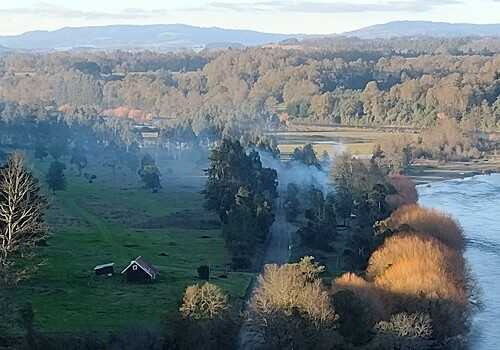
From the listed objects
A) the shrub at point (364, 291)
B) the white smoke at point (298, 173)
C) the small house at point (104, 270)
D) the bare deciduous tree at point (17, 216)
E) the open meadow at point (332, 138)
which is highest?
the bare deciduous tree at point (17, 216)

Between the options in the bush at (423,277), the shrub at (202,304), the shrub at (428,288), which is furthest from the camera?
the bush at (423,277)

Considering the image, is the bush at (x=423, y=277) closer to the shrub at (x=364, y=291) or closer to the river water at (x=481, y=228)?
the shrub at (x=364, y=291)

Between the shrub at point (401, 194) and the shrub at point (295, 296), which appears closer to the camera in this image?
the shrub at point (295, 296)

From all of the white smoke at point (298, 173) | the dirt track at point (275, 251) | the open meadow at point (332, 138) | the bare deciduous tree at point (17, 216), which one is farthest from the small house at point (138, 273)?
the open meadow at point (332, 138)

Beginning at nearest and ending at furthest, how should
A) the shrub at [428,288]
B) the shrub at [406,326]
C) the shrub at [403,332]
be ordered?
the shrub at [403,332] < the shrub at [406,326] < the shrub at [428,288]

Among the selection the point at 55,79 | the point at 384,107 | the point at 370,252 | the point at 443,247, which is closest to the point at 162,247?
the point at 370,252

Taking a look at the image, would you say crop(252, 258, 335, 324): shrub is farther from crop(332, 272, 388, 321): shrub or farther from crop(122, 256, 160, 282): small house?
crop(122, 256, 160, 282): small house
